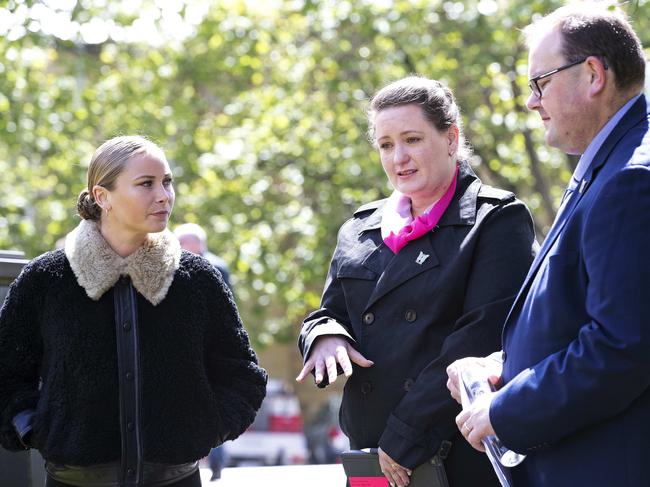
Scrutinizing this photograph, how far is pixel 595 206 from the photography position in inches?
98.7

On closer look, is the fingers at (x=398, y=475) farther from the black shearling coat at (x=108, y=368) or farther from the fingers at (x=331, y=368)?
the black shearling coat at (x=108, y=368)

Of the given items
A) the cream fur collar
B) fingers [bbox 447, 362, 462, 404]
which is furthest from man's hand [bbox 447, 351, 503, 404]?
the cream fur collar

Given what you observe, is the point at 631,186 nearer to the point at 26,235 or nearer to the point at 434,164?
the point at 434,164

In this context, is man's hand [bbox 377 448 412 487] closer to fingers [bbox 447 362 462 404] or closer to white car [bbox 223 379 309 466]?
fingers [bbox 447 362 462 404]

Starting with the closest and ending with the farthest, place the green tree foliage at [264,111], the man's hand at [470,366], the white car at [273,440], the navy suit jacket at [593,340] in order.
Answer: the navy suit jacket at [593,340]
the man's hand at [470,366]
the green tree foliage at [264,111]
the white car at [273,440]

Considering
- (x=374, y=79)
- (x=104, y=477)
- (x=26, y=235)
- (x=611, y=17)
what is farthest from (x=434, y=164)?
(x=26, y=235)

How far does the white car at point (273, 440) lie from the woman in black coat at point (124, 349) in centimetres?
1666

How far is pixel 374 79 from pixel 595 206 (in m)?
11.5

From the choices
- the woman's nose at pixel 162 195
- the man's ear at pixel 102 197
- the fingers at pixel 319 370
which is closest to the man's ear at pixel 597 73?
the fingers at pixel 319 370

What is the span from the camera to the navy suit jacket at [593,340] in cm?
241

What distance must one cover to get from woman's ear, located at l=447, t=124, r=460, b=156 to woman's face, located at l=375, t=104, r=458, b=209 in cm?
3

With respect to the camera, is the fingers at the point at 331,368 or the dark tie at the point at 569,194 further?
the fingers at the point at 331,368

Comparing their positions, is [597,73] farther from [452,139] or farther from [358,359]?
[358,359]

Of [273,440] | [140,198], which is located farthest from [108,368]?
[273,440]
